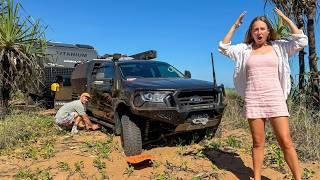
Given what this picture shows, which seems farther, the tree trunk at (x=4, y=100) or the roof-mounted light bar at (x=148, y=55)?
the tree trunk at (x=4, y=100)

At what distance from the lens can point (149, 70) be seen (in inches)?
320

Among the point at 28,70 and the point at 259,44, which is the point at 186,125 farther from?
the point at 28,70

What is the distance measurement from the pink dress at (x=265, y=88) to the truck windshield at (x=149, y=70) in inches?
132

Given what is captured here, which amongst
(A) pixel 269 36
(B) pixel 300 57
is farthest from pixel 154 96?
(B) pixel 300 57

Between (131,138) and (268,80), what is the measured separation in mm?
2565

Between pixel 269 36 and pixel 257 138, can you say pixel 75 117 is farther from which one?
pixel 269 36

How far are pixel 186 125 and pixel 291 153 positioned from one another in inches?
83.9

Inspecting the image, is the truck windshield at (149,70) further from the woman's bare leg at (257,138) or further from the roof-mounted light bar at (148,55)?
the woman's bare leg at (257,138)

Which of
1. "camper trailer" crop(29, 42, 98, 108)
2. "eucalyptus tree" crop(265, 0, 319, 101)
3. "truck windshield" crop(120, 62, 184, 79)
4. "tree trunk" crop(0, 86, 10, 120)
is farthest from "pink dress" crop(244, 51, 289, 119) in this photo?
"camper trailer" crop(29, 42, 98, 108)

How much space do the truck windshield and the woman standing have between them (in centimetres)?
328

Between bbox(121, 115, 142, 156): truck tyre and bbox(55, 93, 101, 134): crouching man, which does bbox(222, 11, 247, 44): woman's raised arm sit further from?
bbox(55, 93, 101, 134): crouching man

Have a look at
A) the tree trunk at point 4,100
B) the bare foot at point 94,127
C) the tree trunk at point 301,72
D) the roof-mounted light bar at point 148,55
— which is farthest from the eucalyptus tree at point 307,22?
the tree trunk at point 4,100

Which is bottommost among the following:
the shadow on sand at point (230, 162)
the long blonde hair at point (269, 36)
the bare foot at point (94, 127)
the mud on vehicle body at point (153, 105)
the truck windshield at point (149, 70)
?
the shadow on sand at point (230, 162)

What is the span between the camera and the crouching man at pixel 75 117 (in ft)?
29.9
